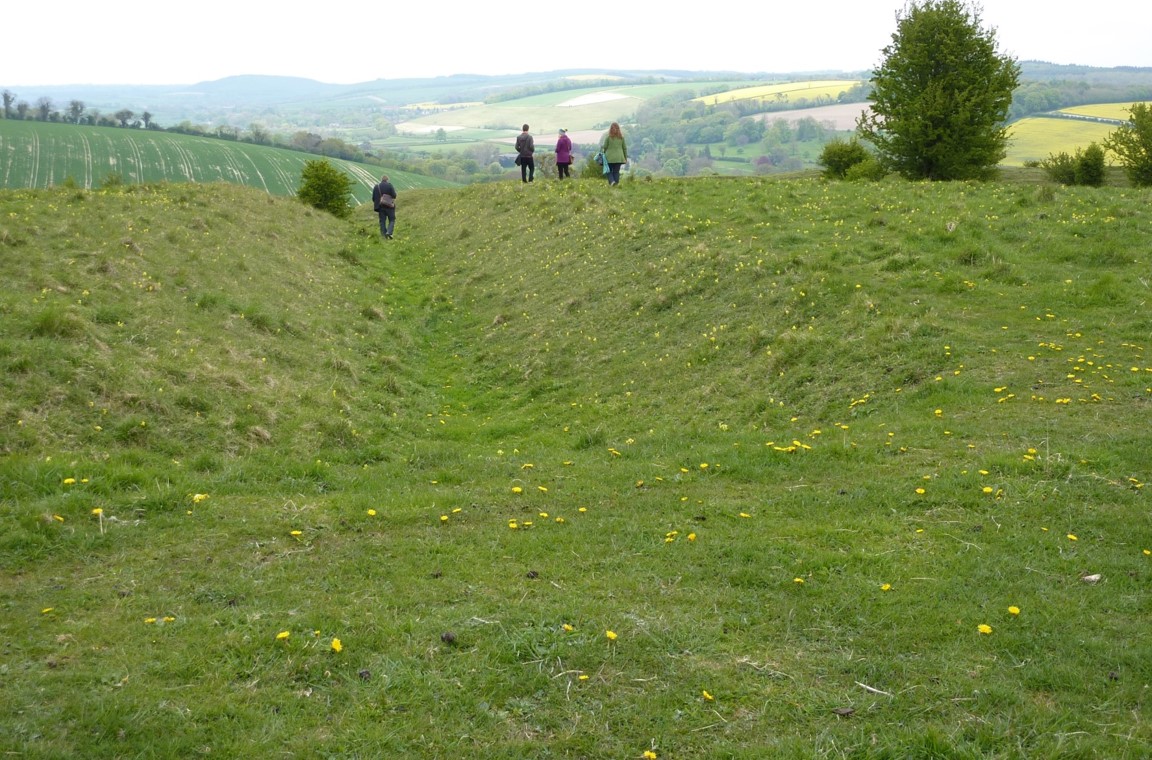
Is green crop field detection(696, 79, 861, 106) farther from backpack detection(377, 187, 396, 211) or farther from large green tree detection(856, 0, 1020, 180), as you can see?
backpack detection(377, 187, 396, 211)

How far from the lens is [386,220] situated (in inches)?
1232

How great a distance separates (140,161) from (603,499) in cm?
7109

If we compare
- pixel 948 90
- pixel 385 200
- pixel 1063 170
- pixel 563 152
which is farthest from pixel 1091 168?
pixel 385 200

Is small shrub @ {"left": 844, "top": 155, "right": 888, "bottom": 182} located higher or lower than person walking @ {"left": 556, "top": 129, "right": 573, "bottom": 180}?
lower

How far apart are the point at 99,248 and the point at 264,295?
3.34 metres

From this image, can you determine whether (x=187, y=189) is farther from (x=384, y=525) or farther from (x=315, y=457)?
(x=384, y=525)

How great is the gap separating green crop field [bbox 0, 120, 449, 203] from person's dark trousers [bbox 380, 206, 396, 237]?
99.4 feet

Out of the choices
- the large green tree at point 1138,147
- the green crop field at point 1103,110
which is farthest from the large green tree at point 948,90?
the green crop field at point 1103,110

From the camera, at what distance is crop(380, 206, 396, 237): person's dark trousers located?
29697 millimetres

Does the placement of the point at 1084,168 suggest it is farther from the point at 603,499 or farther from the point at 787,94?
the point at 787,94

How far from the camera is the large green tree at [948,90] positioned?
30641mm

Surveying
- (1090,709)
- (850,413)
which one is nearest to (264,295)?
(850,413)

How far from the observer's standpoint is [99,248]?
1723cm

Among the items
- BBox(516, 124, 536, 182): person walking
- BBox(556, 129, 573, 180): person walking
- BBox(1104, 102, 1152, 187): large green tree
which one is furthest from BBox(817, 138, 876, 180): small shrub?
BBox(516, 124, 536, 182): person walking
